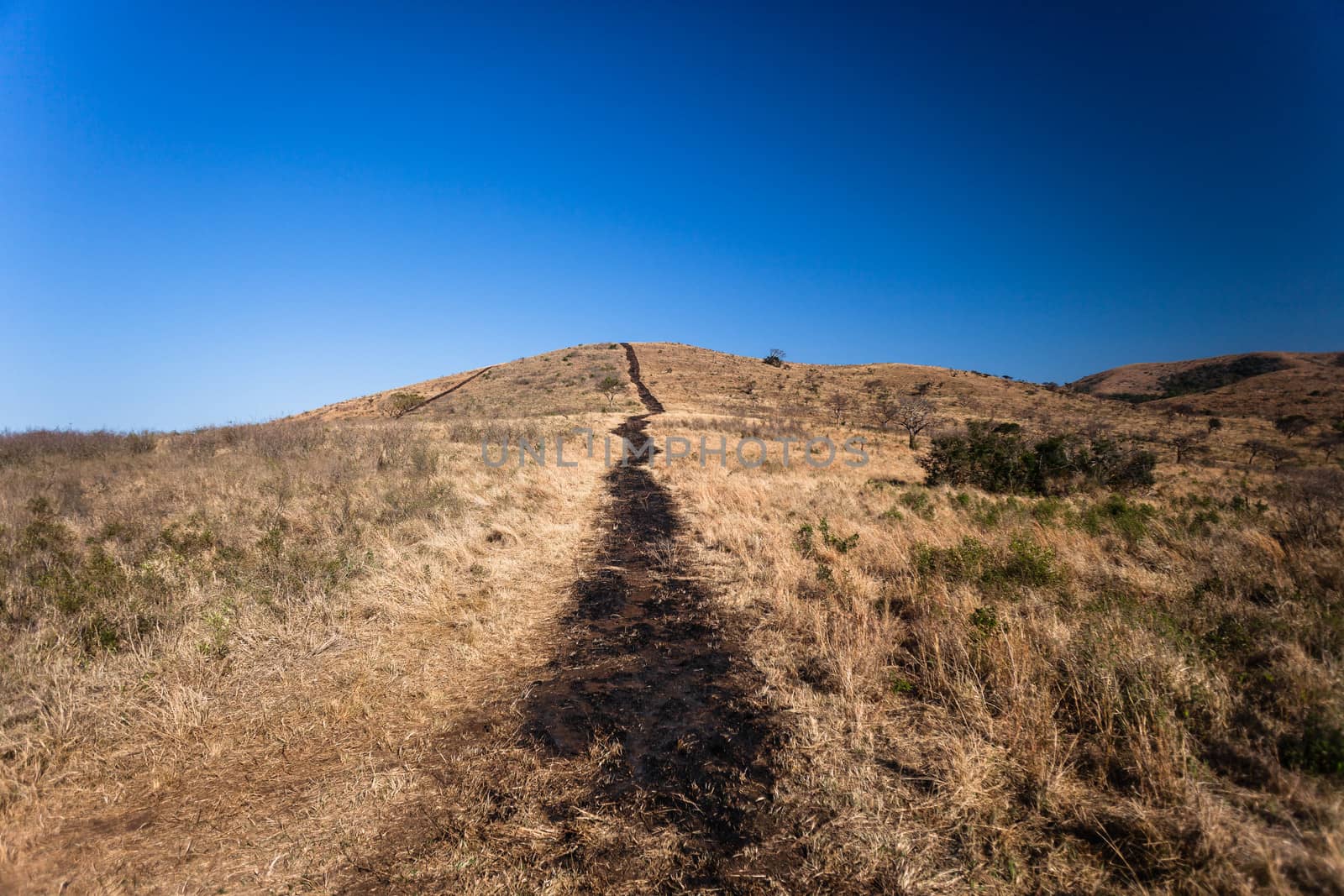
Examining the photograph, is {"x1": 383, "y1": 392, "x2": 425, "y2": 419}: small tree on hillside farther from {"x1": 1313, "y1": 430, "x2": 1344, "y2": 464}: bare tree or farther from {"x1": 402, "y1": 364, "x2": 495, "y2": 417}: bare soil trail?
{"x1": 1313, "y1": 430, "x2": 1344, "y2": 464}: bare tree

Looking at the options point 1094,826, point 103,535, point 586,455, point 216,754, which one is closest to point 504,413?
point 586,455

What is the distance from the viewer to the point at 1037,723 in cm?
378

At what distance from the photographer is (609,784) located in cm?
374

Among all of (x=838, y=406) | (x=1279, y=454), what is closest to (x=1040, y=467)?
(x=1279, y=454)

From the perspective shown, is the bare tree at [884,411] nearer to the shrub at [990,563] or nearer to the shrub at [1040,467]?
the shrub at [1040,467]

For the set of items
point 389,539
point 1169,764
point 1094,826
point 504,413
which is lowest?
point 1094,826

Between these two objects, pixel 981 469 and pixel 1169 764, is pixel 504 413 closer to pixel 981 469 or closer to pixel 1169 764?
pixel 981 469

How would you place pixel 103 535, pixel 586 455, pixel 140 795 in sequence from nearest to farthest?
1. pixel 140 795
2. pixel 103 535
3. pixel 586 455

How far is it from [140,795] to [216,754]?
0.45 metres

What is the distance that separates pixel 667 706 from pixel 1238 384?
118m

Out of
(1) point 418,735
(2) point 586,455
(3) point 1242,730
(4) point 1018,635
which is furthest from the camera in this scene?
(2) point 586,455

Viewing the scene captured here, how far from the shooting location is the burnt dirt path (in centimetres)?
349

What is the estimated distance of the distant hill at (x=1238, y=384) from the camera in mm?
61312

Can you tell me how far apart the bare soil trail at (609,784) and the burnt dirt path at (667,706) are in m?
0.01
